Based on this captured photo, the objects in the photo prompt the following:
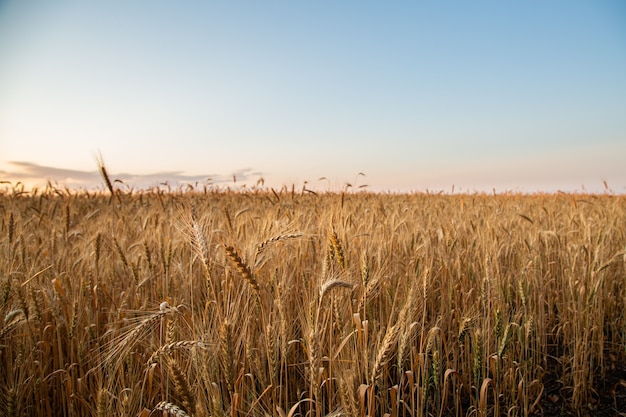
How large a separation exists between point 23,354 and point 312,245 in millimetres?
2059

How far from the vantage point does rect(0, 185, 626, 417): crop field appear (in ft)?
5.19

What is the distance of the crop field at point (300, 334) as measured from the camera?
5.19 ft

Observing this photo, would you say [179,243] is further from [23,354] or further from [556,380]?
[556,380]

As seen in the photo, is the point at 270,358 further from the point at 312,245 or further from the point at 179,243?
the point at 179,243

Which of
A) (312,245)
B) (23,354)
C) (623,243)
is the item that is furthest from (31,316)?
(623,243)

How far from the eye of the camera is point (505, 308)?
2566mm

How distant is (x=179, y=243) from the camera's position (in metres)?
3.70

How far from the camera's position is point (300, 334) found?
2.49 metres

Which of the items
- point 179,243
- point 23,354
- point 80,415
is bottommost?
point 80,415

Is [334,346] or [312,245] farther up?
[312,245]

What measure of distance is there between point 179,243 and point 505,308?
2.68 meters

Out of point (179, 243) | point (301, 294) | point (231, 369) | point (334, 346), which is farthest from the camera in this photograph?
point (179, 243)

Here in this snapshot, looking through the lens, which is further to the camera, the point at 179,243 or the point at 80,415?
the point at 179,243

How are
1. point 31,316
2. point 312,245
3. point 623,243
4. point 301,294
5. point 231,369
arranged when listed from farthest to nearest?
1. point 623,243
2. point 312,245
3. point 301,294
4. point 31,316
5. point 231,369
